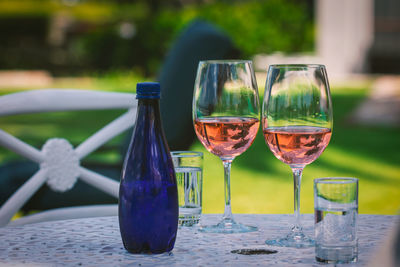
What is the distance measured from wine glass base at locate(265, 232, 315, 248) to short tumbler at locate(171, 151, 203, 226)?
0.23 m

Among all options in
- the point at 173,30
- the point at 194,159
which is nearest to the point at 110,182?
the point at 194,159

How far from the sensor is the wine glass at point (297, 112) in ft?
3.97

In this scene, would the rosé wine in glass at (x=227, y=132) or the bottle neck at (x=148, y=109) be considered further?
the rosé wine in glass at (x=227, y=132)

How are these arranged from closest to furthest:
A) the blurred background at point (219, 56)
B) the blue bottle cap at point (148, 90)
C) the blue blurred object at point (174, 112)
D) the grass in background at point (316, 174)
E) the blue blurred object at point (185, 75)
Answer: the blue bottle cap at point (148, 90), the blue blurred object at point (174, 112), the blue blurred object at point (185, 75), the blurred background at point (219, 56), the grass in background at point (316, 174)

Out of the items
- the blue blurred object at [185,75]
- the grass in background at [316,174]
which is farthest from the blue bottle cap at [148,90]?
the grass in background at [316,174]

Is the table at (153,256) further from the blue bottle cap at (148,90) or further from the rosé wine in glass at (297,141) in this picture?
the blue bottle cap at (148,90)

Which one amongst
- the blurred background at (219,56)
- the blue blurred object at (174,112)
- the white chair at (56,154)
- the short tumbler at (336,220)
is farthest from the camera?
the blurred background at (219,56)

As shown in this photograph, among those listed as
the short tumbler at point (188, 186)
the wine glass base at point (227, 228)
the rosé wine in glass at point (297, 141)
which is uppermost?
the rosé wine in glass at point (297, 141)

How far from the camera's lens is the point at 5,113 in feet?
7.16

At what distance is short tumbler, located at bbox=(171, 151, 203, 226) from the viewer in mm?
1428

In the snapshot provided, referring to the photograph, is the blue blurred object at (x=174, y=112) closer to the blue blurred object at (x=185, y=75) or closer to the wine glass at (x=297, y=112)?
the blue blurred object at (x=185, y=75)

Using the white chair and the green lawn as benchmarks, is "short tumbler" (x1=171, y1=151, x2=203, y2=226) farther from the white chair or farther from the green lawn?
the green lawn

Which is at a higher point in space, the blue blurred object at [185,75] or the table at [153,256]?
the blue blurred object at [185,75]

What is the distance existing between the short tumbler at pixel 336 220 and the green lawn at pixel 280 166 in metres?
2.35
